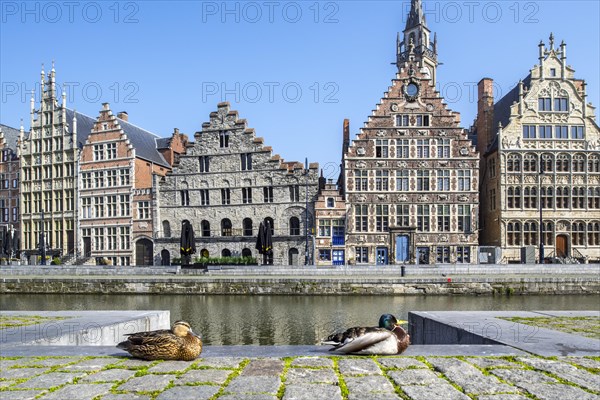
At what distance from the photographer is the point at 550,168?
42250 millimetres

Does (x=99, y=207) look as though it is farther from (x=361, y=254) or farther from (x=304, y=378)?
(x=304, y=378)

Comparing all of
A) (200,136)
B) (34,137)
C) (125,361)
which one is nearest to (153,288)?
(200,136)

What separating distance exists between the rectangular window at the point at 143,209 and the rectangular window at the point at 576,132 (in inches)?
1416

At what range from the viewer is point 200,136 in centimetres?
4638

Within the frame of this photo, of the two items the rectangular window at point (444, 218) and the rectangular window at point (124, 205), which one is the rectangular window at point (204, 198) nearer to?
the rectangular window at point (124, 205)

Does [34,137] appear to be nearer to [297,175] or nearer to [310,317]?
[297,175]

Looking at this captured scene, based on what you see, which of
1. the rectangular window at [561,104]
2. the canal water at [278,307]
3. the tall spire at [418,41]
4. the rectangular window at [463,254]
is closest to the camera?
the canal water at [278,307]

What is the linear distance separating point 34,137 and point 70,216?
887cm

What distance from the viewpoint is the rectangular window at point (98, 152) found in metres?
48.7

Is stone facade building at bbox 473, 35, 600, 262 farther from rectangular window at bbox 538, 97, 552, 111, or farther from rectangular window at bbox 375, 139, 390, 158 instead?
rectangular window at bbox 375, 139, 390, 158

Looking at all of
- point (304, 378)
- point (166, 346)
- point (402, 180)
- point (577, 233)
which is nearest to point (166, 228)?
point (402, 180)

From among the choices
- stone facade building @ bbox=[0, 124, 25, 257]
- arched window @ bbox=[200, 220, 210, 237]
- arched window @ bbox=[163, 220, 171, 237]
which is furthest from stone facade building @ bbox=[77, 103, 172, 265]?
stone facade building @ bbox=[0, 124, 25, 257]

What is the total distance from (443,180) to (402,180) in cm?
324

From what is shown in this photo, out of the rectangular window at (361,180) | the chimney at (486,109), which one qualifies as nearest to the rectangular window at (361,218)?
the rectangular window at (361,180)
